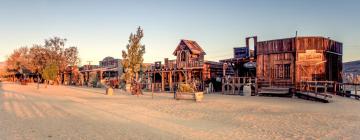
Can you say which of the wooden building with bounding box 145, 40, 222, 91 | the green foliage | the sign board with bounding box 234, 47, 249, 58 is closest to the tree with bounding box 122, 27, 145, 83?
the wooden building with bounding box 145, 40, 222, 91

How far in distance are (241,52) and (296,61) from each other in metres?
7.32

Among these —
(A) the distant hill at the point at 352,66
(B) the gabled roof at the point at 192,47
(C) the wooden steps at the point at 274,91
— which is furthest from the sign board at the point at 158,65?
(A) the distant hill at the point at 352,66

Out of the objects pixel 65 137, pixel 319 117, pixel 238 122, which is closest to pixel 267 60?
pixel 319 117

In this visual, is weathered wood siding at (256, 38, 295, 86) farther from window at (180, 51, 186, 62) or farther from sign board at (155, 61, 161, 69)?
sign board at (155, 61, 161, 69)

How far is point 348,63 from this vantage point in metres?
72.0

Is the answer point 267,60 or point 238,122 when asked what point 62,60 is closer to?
point 267,60

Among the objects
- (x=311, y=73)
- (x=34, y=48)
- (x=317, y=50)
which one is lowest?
(x=311, y=73)

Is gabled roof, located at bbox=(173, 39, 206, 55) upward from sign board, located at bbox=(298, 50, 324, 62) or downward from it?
upward

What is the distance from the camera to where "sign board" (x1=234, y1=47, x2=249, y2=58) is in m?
32.2

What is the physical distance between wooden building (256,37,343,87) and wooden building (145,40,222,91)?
23.5 ft

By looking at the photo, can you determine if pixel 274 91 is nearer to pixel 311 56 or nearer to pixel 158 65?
pixel 311 56

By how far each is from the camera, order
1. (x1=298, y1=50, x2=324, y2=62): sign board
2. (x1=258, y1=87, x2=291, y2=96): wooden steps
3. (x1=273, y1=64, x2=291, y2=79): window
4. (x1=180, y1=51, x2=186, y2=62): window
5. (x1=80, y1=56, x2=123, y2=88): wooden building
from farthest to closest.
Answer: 1. (x1=80, y1=56, x2=123, y2=88): wooden building
2. (x1=180, y1=51, x2=186, y2=62): window
3. (x1=273, y1=64, x2=291, y2=79): window
4. (x1=298, y1=50, x2=324, y2=62): sign board
5. (x1=258, y1=87, x2=291, y2=96): wooden steps

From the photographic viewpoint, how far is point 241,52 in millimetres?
32688

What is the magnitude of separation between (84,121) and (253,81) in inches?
886
